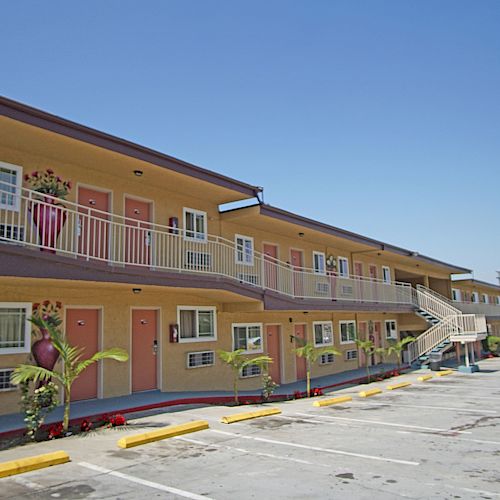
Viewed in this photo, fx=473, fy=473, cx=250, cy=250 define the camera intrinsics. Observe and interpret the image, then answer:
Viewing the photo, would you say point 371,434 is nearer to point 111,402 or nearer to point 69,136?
point 111,402

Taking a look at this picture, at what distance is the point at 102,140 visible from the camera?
1064 centimetres

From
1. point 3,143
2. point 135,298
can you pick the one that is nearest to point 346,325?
point 135,298

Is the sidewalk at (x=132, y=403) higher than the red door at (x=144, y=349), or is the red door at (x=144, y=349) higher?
the red door at (x=144, y=349)

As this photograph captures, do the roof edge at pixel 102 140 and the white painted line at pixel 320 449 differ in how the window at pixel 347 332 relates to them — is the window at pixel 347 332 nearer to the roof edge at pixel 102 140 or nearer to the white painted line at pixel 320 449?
the roof edge at pixel 102 140

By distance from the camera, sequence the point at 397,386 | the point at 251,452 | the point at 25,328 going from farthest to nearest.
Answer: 1. the point at 397,386
2. the point at 25,328
3. the point at 251,452

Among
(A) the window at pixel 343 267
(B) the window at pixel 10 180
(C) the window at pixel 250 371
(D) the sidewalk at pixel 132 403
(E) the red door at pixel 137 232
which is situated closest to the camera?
(D) the sidewalk at pixel 132 403

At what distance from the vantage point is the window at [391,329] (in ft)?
88.7

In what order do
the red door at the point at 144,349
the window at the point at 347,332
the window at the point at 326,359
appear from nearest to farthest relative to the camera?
1. the red door at the point at 144,349
2. the window at the point at 326,359
3. the window at the point at 347,332

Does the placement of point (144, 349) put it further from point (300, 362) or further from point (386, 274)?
point (386, 274)

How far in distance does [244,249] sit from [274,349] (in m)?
4.32

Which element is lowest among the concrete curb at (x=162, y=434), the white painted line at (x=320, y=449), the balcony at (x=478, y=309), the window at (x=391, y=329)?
the white painted line at (x=320, y=449)

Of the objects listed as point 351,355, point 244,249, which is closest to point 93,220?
point 244,249

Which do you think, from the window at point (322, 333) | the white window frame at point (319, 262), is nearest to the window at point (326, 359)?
the window at point (322, 333)

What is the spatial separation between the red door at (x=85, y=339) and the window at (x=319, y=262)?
11887 millimetres
